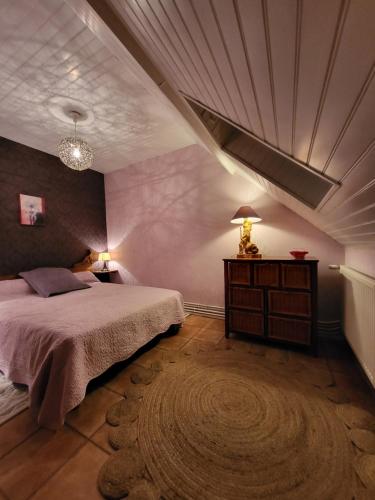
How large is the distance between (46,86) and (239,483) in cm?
313

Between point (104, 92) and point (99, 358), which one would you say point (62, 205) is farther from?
point (99, 358)

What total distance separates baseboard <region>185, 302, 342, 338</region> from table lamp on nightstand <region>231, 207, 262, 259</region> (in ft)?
3.09

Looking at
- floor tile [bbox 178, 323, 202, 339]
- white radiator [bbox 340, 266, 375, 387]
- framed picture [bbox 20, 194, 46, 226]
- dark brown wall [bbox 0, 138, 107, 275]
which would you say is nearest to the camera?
white radiator [bbox 340, 266, 375, 387]

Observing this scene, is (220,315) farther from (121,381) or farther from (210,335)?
(121,381)

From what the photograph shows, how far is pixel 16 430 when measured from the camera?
1183mm

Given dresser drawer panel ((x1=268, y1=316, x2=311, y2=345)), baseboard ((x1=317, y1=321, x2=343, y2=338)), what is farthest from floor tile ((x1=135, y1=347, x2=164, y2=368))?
baseboard ((x1=317, y1=321, x2=343, y2=338))

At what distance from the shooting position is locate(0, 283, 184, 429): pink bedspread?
120 centimetres

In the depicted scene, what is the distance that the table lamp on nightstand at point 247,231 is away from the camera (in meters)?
2.22

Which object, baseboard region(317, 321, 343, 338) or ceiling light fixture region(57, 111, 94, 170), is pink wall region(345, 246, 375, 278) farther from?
ceiling light fixture region(57, 111, 94, 170)

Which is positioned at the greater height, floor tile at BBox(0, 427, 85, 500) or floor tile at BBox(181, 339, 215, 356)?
floor tile at BBox(181, 339, 215, 356)

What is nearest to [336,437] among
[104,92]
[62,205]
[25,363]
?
[25,363]

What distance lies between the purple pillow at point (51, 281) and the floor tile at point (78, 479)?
68.8 inches

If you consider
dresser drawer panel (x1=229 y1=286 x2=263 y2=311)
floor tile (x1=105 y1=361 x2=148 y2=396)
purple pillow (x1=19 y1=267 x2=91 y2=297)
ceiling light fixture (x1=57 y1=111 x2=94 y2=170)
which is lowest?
floor tile (x1=105 y1=361 x2=148 y2=396)

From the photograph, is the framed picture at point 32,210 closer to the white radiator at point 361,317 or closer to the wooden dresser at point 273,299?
the wooden dresser at point 273,299
